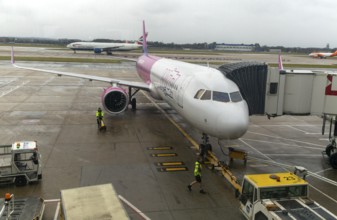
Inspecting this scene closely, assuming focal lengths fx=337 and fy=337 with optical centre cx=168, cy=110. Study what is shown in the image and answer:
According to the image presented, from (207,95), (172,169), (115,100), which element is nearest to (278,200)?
(172,169)

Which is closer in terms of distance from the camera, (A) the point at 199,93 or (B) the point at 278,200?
(B) the point at 278,200

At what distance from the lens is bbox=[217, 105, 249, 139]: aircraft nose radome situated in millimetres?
14586

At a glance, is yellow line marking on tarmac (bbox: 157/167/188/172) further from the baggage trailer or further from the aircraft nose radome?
the baggage trailer

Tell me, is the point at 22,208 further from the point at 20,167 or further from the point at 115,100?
the point at 115,100

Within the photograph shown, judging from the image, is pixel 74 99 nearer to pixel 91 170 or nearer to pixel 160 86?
pixel 160 86

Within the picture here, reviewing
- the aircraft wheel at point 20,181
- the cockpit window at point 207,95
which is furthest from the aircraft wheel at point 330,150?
the aircraft wheel at point 20,181

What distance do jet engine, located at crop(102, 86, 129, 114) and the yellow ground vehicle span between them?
15.0 metres

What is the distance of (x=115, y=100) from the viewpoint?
25516 millimetres

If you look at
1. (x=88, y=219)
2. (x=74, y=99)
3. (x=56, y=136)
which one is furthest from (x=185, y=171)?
(x=74, y=99)

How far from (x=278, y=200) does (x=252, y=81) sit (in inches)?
337

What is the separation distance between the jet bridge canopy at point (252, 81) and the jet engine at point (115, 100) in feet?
32.1

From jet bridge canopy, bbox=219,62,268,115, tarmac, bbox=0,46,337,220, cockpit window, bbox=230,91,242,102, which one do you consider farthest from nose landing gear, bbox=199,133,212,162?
jet bridge canopy, bbox=219,62,268,115

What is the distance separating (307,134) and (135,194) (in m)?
15.6

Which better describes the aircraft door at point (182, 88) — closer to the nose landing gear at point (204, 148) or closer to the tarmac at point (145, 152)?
the nose landing gear at point (204, 148)
